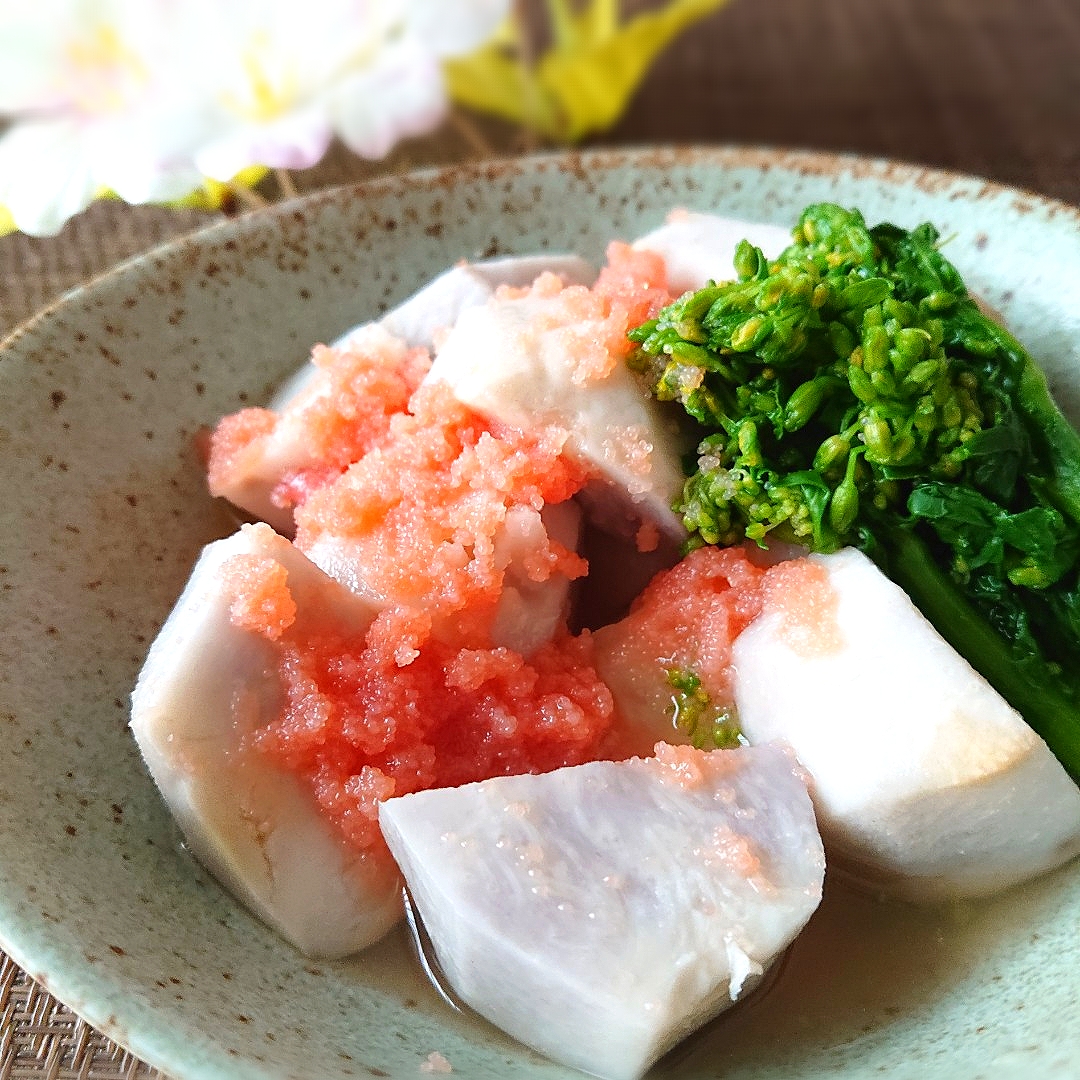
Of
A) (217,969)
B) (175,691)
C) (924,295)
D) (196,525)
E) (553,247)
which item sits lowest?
(217,969)

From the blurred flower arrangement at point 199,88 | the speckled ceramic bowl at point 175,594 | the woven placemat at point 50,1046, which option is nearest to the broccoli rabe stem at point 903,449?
the speckled ceramic bowl at point 175,594

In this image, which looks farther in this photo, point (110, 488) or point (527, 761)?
point (110, 488)

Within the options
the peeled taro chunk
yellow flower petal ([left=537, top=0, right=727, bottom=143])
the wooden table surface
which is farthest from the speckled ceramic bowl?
yellow flower petal ([left=537, top=0, right=727, bottom=143])

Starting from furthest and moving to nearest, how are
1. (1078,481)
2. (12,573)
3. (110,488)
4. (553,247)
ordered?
(553,247) < (110,488) < (12,573) < (1078,481)

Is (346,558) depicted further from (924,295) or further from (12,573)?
(924,295)

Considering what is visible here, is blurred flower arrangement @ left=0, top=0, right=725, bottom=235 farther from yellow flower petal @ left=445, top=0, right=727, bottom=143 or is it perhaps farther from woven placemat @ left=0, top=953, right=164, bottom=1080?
woven placemat @ left=0, top=953, right=164, bottom=1080

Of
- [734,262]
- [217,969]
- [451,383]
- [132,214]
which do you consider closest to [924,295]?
[734,262]
